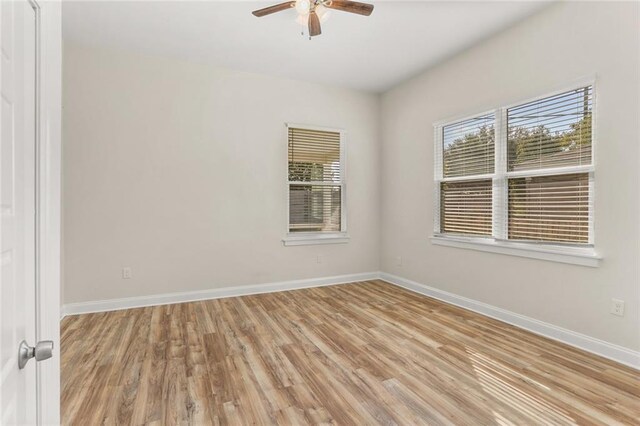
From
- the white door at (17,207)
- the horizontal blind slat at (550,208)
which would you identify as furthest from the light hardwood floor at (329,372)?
the white door at (17,207)

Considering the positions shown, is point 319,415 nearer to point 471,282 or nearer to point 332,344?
point 332,344

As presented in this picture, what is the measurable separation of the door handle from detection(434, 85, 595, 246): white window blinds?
3350mm

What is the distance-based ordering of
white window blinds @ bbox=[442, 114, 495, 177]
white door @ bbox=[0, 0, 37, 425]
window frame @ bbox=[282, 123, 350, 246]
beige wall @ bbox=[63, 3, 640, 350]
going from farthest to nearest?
window frame @ bbox=[282, 123, 350, 246] → white window blinds @ bbox=[442, 114, 495, 177] → beige wall @ bbox=[63, 3, 640, 350] → white door @ bbox=[0, 0, 37, 425]

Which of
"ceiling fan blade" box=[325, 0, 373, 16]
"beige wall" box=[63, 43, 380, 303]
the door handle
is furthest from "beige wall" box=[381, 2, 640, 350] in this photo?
the door handle

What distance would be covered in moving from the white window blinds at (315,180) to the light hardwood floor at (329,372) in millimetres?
1550

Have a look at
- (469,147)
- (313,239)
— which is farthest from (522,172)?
(313,239)

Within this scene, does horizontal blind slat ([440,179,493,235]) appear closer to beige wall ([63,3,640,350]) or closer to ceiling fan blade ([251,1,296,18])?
beige wall ([63,3,640,350])

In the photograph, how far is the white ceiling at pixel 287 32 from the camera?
285 centimetres

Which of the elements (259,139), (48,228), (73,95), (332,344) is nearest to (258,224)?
(259,139)

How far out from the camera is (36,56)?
86 centimetres

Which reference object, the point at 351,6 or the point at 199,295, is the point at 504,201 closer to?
the point at 351,6

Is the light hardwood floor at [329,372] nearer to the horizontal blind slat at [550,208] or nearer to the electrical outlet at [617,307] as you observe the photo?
the electrical outlet at [617,307]

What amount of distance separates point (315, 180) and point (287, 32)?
6.44 ft

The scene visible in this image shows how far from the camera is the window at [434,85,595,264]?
2668 millimetres
